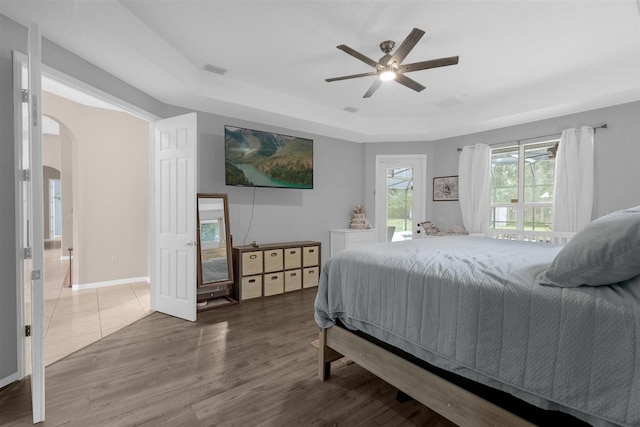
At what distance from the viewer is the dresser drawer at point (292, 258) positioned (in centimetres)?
432

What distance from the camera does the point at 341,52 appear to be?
3.03 meters

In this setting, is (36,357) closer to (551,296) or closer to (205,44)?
(551,296)

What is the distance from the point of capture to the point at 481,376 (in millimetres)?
1312

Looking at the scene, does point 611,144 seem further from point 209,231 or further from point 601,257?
point 209,231

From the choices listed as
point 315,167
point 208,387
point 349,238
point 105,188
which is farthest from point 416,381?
point 105,188

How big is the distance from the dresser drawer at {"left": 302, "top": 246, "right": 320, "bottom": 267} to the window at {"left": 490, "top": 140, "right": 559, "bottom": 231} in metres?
2.87

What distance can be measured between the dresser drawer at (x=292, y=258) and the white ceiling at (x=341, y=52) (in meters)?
1.91

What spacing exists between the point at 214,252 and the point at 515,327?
3.36 meters

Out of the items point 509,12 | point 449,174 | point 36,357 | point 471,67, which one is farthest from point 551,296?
point 449,174

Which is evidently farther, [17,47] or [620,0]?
[620,0]

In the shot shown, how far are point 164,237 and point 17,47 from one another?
2035 mm

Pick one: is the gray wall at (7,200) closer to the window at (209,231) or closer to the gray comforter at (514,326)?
the window at (209,231)

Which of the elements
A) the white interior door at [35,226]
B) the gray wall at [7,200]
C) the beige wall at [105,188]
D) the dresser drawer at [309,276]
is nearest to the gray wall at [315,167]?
the gray wall at [7,200]

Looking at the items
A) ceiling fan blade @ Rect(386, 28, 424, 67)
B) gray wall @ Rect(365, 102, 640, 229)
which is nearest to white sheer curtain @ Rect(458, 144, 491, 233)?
gray wall @ Rect(365, 102, 640, 229)
